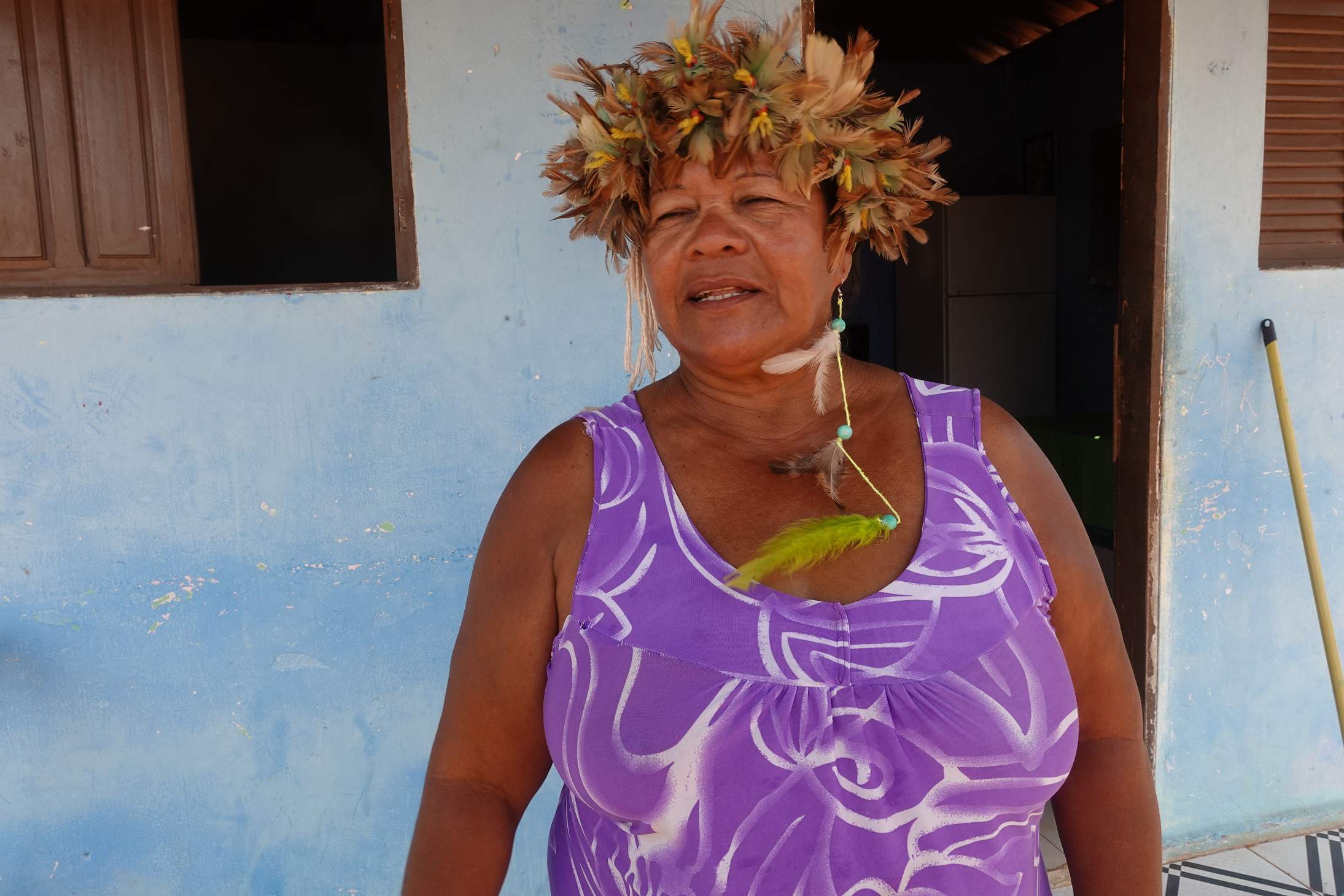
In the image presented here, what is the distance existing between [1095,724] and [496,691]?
89 cm

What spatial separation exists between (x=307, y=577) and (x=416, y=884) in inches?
52.6

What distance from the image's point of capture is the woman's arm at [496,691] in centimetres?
133

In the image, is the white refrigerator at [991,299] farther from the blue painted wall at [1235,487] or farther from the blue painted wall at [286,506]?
the blue painted wall at [286,506]

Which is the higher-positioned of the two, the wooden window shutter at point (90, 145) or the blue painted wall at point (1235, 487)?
the wooden window shutter at point (90, 145)

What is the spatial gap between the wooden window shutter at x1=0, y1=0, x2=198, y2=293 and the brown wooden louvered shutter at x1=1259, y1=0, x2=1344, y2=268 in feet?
10.2

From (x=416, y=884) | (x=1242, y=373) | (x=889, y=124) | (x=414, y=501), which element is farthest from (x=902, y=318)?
(x=416, y=884)

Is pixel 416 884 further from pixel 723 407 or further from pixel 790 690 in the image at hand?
pixel 723 407

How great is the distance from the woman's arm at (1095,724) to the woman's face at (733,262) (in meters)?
0.37

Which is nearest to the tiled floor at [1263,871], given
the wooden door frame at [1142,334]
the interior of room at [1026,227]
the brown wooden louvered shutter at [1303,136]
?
the wooden door frame at [1142,334]

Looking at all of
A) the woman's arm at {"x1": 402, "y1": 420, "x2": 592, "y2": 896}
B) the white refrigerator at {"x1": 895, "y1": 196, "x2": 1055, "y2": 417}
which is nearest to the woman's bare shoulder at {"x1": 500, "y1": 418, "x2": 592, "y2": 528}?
the woman's arm at {"x1": 402, "y1": 420, "x2": 592, "y2": 896}

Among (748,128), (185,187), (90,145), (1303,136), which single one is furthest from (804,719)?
(1303,136)

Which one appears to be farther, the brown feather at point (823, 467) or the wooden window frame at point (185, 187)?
the wooden window frame at point (185, 187)

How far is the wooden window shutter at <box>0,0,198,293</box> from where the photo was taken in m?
2.33

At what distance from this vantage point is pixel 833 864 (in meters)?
1.21
